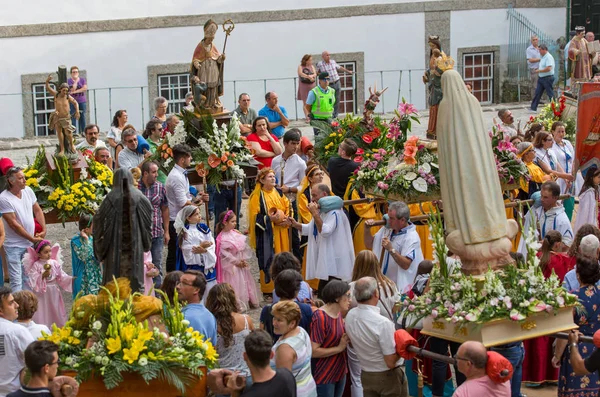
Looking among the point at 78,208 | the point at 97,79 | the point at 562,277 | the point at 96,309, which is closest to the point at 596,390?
the point at 562,277

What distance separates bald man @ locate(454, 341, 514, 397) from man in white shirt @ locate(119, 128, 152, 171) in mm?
8392

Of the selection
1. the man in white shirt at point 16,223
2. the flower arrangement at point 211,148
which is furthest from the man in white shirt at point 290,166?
the man in white shirt at point 16,223

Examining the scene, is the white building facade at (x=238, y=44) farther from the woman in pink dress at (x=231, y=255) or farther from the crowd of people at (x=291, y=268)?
the woman in pink dress at (x=231, y=255)

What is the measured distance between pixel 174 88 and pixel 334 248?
13.8m

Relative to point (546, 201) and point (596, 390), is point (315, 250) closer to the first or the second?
point (546, 201)

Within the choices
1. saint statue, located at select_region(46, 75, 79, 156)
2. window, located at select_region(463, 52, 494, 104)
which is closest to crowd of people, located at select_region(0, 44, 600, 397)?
saint statue, located at select_region(46, 75, 79, 156)

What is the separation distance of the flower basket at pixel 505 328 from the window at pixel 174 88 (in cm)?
1816

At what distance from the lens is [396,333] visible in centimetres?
923

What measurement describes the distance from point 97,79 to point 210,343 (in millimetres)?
17851

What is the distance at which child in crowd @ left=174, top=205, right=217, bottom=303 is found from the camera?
13.1 meters

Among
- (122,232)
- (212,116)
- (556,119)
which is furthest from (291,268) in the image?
(556,119)

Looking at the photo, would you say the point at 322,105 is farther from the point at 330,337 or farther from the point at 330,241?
the point at 330,337

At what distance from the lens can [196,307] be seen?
9.54 meters

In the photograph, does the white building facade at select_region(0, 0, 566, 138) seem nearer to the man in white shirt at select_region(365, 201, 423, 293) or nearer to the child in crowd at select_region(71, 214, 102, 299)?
the child in crowd at select_region(71, 214, 102, 299)
